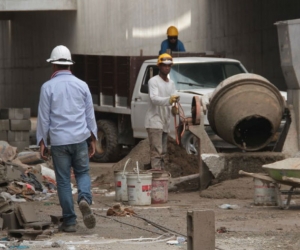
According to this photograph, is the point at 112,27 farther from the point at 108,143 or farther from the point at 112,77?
the point at 108,143

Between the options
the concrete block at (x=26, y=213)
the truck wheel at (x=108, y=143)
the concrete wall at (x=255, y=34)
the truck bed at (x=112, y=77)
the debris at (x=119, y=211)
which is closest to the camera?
the concrete block at (x=26, y=213)

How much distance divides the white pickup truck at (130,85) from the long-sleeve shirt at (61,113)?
5.97 m

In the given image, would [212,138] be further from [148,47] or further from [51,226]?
[148,47]

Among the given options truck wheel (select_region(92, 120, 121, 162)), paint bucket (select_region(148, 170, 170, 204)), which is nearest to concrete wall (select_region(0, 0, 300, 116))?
truck wheel (select_region(92, 120, 121, 162))

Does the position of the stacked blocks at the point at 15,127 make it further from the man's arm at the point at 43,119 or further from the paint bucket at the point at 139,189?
the man's arm at the point at 43,119

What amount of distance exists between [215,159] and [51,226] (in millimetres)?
3898

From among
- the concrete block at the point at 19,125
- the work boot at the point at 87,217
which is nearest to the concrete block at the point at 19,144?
the concrete block at the point at 19,125

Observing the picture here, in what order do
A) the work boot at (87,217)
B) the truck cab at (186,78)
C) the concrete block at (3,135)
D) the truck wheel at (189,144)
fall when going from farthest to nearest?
the concrete block at (3,135)
the truck cab at (186,78)
the truck wheel at (189,144)
the work boot at (87,217)

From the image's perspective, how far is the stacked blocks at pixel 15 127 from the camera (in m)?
19.9

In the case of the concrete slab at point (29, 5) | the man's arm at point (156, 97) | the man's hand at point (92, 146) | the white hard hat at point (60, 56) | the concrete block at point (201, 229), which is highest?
the concrete slab at point (29, 5)

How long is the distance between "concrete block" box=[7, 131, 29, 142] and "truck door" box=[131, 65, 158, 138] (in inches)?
112

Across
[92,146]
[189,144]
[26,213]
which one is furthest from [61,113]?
[189,144]

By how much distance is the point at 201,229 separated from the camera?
27.8ft

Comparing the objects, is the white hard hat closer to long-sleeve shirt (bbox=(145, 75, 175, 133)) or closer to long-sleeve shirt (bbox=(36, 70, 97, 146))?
long-sleeve shirt (bbox=(36, 70, 97, 146))
